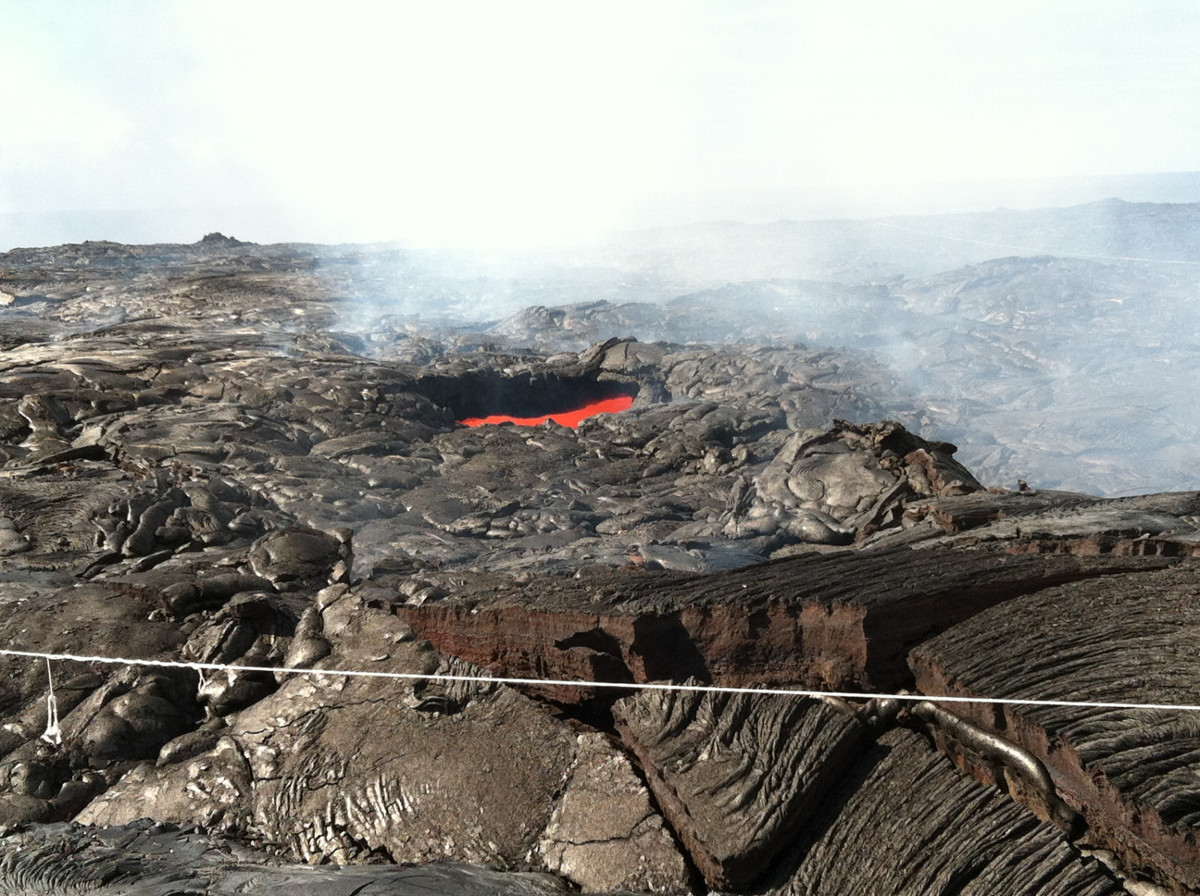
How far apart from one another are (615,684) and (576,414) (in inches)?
747

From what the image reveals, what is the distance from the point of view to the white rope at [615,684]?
163 inches

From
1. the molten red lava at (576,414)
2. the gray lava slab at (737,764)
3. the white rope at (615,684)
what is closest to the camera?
the white rope at (615,684)

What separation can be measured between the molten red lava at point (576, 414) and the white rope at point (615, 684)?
15751 mm

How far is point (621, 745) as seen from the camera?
5277 millimetres

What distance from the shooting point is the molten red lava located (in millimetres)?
22453

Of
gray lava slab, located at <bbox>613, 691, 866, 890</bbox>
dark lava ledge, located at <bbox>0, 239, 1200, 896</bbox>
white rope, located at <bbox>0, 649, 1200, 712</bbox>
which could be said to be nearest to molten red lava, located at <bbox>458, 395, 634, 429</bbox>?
dark lava ledge, located at <bbox>0, 239, 1200, 896</bbox>

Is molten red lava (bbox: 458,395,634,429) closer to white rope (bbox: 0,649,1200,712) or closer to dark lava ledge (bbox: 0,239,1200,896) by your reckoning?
dark lava ledge (bbox: 0,239,1200,896)

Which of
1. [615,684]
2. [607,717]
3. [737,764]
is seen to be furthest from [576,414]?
[737,764]

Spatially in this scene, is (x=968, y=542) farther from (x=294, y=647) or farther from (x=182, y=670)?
(x=182, y=670)

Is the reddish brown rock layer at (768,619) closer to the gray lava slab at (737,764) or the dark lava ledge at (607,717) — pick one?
the dark lava ledge at (607,717)

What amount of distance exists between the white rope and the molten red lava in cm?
1575

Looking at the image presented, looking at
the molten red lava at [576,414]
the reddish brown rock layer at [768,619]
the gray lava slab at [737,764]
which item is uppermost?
the reddish brown rock layer at [768,619]

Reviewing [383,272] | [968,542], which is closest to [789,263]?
[383,272]

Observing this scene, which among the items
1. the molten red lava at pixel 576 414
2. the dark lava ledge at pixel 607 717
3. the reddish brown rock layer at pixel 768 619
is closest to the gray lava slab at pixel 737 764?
the dark lava ledge at pixel 607 717
